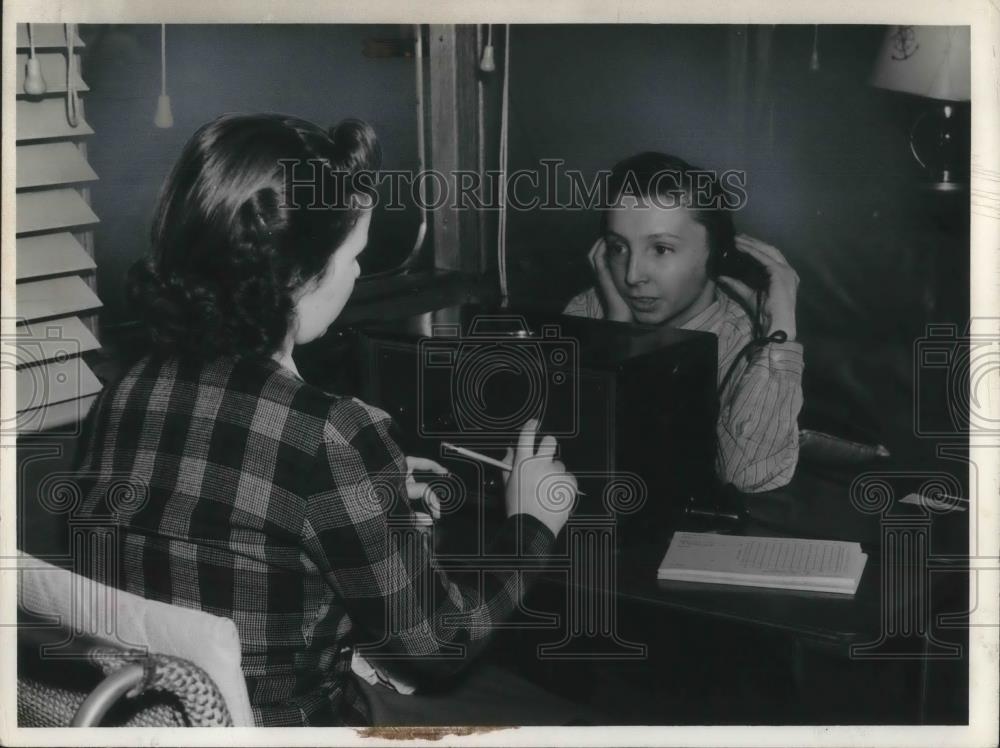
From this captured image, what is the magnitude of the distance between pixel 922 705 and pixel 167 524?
58.5 inches

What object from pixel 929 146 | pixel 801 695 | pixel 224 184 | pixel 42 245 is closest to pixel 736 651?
pixel 801 695

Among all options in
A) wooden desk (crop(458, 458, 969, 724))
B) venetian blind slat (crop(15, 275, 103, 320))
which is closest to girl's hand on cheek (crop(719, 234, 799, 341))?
wooden desk (crop(458, 458, 969, 724))

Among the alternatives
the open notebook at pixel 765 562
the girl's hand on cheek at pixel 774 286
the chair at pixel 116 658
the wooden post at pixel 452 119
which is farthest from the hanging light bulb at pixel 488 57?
the chair at pixel 116 658

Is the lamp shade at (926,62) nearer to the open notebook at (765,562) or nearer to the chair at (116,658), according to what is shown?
the open notebook at (765,562)

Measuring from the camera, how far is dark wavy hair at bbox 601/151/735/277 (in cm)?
213

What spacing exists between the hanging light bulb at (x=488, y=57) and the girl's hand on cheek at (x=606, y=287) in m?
0.39

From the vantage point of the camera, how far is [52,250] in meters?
2.15

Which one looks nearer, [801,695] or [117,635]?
[117,635]

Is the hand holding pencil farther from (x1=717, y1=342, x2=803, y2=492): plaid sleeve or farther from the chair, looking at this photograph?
the chair

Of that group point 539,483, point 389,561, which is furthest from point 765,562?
point 389,561

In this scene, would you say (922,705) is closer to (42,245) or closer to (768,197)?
(768,197)

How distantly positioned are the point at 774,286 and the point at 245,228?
100 centimetres

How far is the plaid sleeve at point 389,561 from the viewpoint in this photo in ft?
6.43

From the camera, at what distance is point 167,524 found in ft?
6.74
